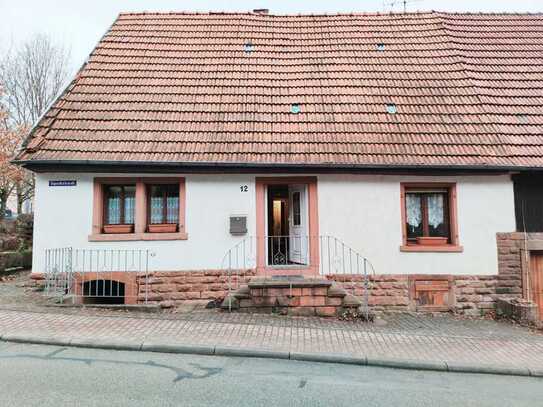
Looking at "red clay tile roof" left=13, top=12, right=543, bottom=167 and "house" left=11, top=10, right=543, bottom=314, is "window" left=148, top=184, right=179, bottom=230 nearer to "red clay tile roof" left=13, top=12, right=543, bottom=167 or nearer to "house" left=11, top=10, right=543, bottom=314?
"house" left=11, top=10, right=543, bottom=314

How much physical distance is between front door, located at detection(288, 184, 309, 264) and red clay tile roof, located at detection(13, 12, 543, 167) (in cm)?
125

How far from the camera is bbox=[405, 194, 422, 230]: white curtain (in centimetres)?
952

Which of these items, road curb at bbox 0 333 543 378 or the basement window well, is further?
the basement window well

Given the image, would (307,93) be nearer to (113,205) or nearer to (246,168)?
(246,168)

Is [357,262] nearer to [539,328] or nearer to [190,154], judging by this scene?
[539,328]

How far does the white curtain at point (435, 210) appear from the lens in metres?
9.52

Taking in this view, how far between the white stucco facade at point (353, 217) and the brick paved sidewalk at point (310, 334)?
143 cm

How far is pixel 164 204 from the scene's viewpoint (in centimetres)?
933

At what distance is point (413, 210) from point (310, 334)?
14.7 feet

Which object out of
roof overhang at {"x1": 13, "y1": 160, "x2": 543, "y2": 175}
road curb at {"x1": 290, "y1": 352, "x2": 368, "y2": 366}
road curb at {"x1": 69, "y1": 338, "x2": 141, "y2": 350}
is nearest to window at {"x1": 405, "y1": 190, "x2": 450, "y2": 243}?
roof overhang at {"x1": 13, "y1": 160, "x2": 543, "y2": 175}

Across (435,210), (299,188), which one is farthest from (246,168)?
(435,210)

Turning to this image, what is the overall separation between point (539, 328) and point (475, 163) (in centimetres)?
380

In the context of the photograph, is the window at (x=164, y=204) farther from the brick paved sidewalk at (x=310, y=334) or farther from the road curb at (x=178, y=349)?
the road curb at (x=178, y=349)

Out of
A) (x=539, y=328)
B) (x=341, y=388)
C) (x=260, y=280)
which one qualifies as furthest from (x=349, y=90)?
(x=341, y=388)
